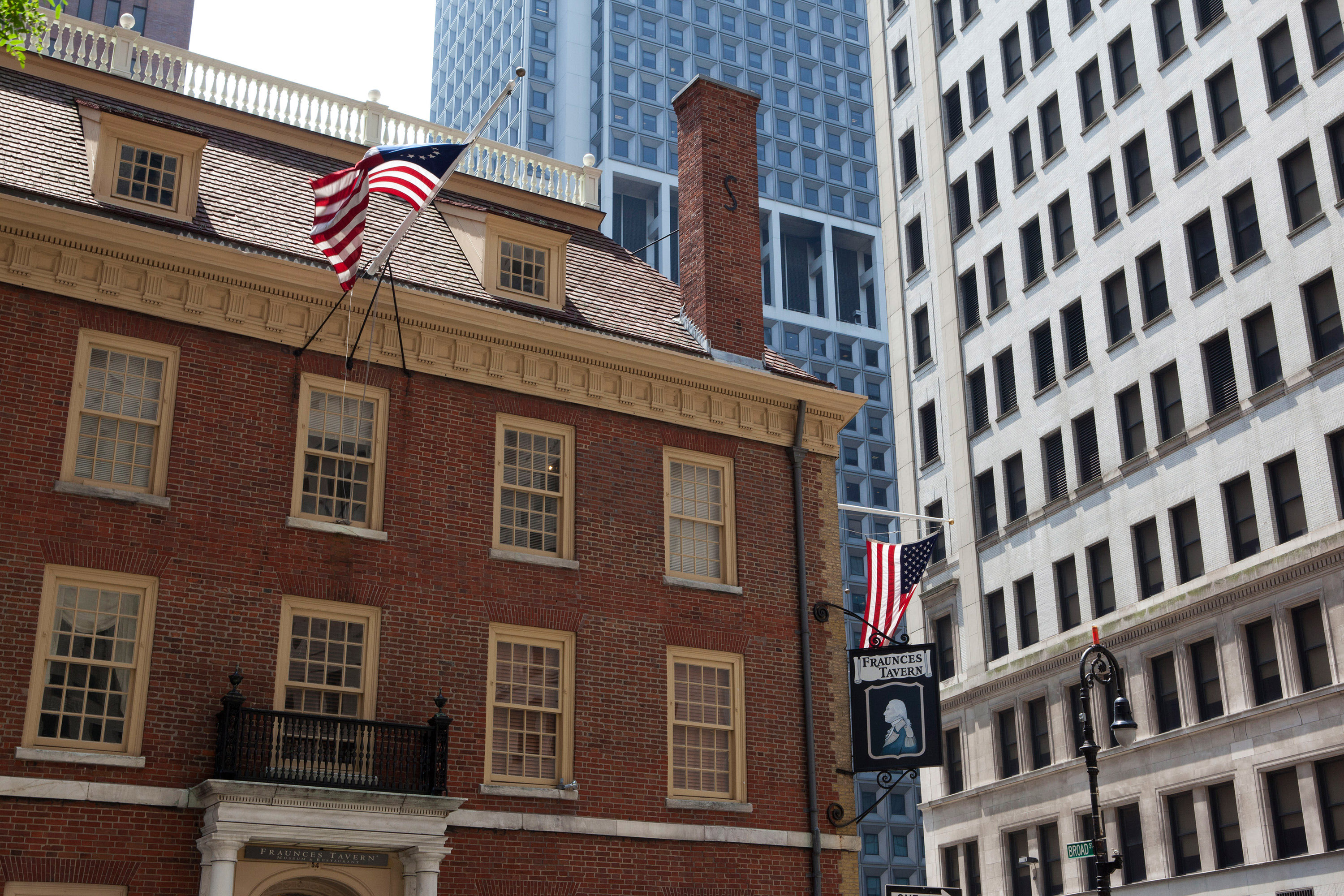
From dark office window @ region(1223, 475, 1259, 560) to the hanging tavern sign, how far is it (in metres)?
19.0

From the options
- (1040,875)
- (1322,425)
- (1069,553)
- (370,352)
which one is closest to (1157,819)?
(1040,875)

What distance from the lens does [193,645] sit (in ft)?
59.7

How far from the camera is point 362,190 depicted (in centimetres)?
1855

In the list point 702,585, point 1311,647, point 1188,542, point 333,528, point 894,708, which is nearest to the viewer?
point 333,528

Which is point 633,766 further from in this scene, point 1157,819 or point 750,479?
point 1157,819

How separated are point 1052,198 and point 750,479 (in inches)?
1143

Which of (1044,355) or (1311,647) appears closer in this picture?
(1311,647)

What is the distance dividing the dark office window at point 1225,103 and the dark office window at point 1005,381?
37.2 ft

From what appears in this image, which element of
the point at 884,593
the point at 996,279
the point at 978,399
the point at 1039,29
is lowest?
the point at 884,593

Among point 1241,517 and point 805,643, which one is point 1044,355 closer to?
point 1241,517

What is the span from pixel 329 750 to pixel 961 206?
4163 cm

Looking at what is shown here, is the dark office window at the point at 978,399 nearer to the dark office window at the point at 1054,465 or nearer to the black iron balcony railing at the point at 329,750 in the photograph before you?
the dark office window at the point at 1054,465

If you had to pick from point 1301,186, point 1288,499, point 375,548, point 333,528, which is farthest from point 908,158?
point 333,528

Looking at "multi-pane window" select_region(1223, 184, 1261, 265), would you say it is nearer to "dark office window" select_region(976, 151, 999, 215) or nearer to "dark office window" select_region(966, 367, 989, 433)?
"dark office window" select_region(966, 367, 989, 433)
